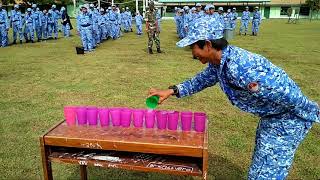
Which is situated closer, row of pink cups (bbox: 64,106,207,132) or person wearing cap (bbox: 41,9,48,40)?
row of pink cups (bbox: 64,106,207,132)

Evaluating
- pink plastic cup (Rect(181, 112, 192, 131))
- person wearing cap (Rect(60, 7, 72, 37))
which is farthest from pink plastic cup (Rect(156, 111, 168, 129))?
person wearing cap (Rect(60, 7, 72, 37))

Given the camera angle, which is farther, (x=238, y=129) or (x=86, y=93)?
(x=86, y=93)

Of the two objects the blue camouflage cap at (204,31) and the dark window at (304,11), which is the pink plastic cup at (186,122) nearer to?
the blue camouflage cap at (204,31)

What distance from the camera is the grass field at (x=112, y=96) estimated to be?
4.28 meters

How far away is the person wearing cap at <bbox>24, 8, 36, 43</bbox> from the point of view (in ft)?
57.6

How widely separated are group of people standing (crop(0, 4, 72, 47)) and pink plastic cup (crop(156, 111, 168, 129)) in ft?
49.8

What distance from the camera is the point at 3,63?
38.6ft

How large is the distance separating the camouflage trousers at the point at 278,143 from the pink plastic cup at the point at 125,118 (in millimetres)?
1078

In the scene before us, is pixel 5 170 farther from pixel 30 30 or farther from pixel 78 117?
pixel 30 30

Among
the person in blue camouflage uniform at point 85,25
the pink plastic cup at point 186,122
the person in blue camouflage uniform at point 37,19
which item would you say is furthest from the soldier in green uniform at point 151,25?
the pink plastic cup at point 186,122

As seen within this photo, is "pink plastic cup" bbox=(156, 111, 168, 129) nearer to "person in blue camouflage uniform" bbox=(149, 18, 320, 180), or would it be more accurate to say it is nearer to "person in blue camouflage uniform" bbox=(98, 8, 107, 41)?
"person in blue camouflage uniform" bbox=(149, 18, 320, 180)

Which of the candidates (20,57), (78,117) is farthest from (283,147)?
(20,57)

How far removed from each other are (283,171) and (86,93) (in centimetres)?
583

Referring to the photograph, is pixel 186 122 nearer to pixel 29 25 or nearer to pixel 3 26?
pixel 3 26
